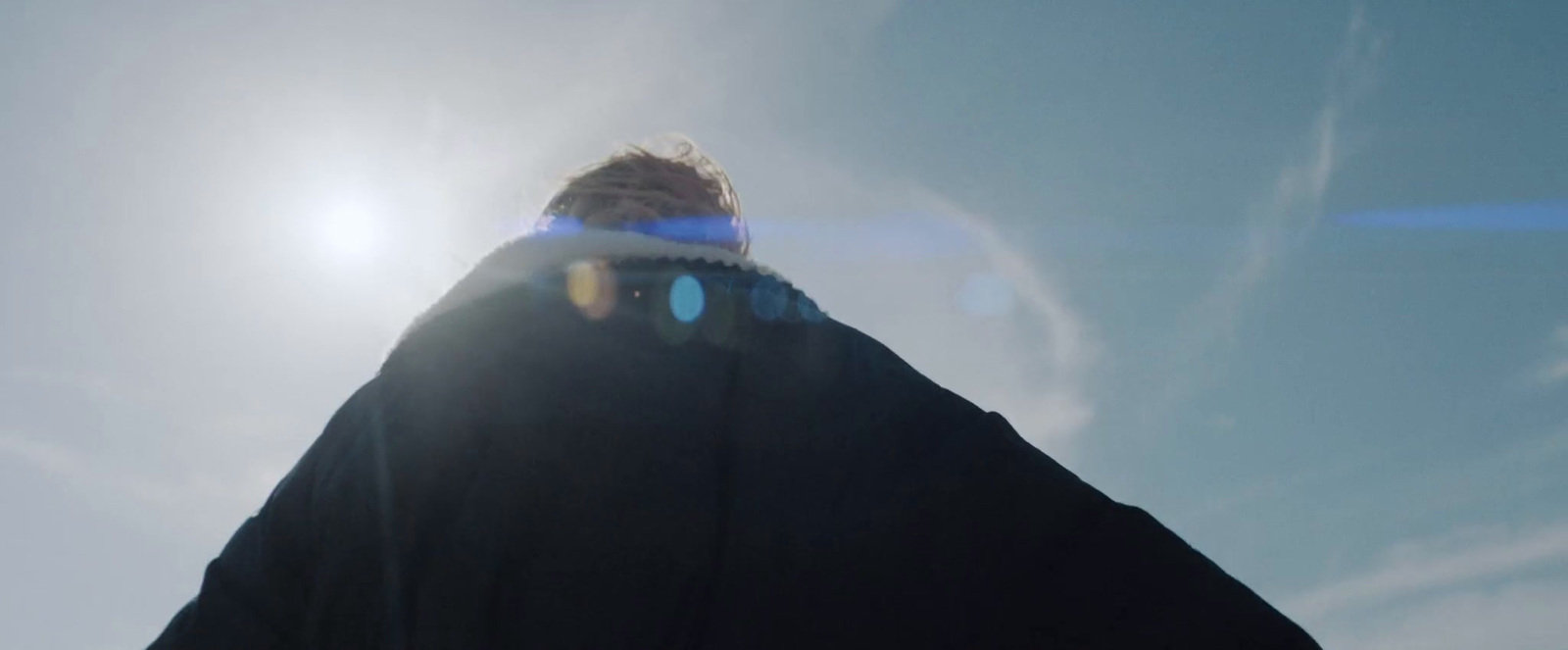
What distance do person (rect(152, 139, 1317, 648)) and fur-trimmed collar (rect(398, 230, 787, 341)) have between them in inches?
2.7

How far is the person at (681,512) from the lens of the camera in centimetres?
179

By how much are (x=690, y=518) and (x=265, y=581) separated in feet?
2.74

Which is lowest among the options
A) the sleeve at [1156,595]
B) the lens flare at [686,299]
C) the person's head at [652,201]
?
the sleeve at [1156,595]

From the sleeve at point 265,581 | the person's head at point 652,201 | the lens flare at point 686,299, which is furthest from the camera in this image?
the person's head at point 652,201

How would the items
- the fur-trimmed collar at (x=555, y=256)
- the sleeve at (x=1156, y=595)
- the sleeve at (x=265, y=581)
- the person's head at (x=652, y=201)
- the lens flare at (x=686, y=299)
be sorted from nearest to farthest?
1. the sleeve at (x=1156, y=595)
2. the sleeve at (x=265, y=581)
3. the lens flare at (x=686, y=299)
4. the fur-trimmed collar at (x=555, y=256)
5. the person's head at (x=652, y=201)

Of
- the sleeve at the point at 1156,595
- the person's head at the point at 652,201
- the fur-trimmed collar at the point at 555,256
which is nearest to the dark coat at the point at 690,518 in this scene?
the sleeve at the point at 1156,595

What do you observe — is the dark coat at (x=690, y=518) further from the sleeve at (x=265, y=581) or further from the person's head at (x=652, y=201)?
the person's head at (x=652, y=201)

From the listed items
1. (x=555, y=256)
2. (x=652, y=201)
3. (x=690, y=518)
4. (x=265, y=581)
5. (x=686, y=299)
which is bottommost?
(x=265, y=581)

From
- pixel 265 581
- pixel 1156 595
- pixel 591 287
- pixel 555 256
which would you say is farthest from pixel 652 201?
pixel 1156 595

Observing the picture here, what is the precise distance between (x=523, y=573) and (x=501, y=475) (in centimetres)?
18

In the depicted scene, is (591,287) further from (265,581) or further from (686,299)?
(265,581)

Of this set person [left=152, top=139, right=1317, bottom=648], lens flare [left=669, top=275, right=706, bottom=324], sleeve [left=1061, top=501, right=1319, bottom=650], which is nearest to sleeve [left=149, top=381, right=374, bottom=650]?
person [left=152, top=139, right=1317, bottom=648]

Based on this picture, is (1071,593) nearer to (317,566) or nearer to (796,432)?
(796,432)

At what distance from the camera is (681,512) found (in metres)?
1.89
